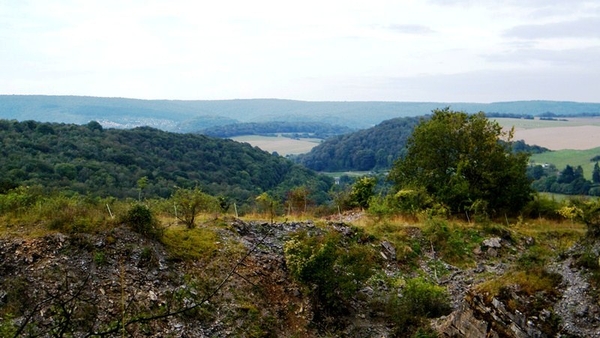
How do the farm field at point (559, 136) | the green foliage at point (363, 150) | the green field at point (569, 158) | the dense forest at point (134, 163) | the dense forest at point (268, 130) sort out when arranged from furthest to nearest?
1. the dense forest at point (268, 130)
2. the green foliage at point (363, 150)
3. the farm field at point (559, 136)
4. the green field at point (569, 158)
5. the dense forest at point (134, 163)

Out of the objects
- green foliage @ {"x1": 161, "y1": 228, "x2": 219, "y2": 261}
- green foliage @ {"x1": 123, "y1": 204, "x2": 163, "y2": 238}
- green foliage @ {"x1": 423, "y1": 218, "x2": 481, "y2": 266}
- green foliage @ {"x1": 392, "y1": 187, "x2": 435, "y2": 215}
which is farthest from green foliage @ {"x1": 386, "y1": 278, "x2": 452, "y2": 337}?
green foliage @ {"x1": 392, "y1": 187, "x2": 435, "y2": 215}

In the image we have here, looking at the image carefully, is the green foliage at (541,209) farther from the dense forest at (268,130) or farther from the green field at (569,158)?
the dense forest at (268,130)

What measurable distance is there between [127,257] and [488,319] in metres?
7.54

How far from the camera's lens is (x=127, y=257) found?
11.2 meters

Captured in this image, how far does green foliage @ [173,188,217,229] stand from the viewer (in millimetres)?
13336

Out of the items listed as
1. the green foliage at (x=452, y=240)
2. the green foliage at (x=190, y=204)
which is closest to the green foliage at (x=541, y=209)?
the green foliage at (x=452, y=240)

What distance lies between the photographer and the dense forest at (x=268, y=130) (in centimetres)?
14950

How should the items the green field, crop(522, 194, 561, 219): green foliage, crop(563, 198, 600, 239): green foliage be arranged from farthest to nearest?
1. the green field
2. crop(522, 194, 561, 219): green foliage
3. crop(563, 198, 600, 239): green foliage

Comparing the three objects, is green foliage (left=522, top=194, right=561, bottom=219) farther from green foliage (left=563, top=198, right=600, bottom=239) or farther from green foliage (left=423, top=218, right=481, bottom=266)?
green foliage (left=423, top=218, right=481, bottom=266)

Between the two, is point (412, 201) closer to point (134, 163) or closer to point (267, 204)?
point (267, 204)

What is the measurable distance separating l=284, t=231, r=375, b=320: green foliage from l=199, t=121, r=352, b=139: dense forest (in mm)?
128905

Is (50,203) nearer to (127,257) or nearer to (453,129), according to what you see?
(127,257)

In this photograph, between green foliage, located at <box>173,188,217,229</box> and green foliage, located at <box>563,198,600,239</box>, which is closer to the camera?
green foliage, located at <box>563,198,600,239</box>

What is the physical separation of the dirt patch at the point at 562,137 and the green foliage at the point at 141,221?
266 ft
